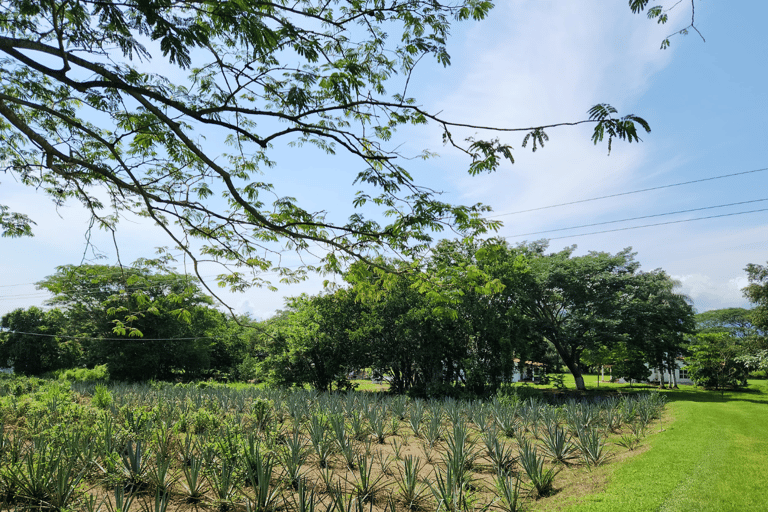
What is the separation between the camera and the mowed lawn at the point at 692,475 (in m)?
4.37

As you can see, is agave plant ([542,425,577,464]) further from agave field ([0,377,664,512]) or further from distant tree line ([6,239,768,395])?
distant tree line ([6,239,768,395])

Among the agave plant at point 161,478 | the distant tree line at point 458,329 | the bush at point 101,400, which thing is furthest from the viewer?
the distant tree line at point 458,329

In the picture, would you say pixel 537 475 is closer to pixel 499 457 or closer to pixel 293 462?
pixel 499 457

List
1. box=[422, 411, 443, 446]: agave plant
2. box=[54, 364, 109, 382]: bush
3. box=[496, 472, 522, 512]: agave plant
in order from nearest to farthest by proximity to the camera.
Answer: box=[496, 472, 522, 512]: agave plant
box=[422, 411, 443, 446]: agave plant
box=[54, 364, 109, 382]: bush

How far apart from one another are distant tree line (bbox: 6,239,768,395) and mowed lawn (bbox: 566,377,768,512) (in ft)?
10.1

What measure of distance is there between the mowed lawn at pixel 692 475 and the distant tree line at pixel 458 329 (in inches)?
121

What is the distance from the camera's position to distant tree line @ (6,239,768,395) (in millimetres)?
14055

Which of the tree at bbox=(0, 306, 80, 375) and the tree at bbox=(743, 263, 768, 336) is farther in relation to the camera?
the tree at bbox=(0, 306, 80, 375)

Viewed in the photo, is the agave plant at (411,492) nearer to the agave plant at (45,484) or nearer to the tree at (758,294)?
the agave plant at (45,484)

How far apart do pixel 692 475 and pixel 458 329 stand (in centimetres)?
937

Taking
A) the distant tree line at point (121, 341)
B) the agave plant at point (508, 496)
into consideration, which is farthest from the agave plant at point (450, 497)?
the distant tree line at point (121, 341)

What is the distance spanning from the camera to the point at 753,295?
62.6ft

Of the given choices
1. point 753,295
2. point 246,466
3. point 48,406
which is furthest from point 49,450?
point 753,295

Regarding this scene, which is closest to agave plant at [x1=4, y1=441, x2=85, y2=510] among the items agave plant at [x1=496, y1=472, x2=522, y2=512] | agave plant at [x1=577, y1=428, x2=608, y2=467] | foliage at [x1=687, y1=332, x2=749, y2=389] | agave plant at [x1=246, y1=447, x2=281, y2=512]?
agave plant at [x1=246, y1=447, x2=281, y2=512]
